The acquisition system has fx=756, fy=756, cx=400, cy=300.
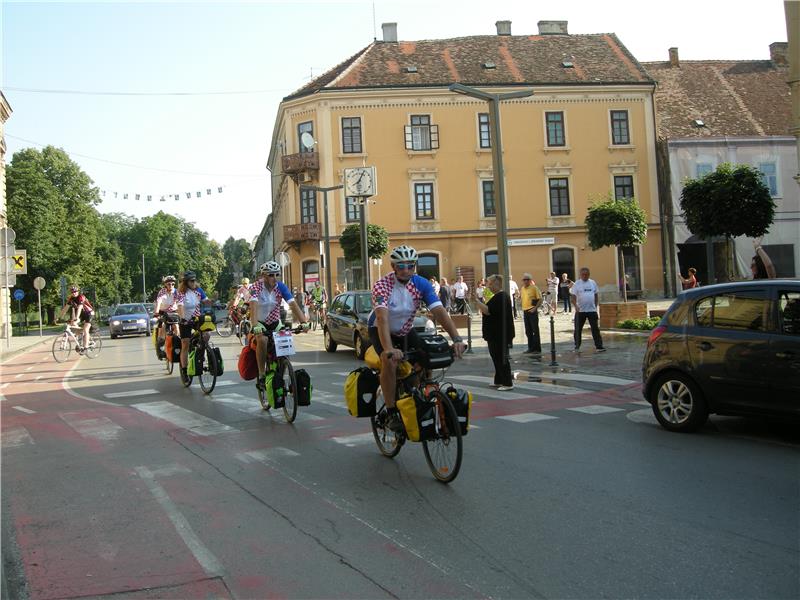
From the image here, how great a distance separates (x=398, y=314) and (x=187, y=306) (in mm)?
7389

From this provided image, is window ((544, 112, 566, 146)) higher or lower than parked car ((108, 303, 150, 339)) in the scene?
higher

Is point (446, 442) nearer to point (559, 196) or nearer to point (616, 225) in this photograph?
point (616, 225)

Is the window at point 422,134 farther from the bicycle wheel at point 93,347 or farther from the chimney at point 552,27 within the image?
the bicycle wheel at point 93,347

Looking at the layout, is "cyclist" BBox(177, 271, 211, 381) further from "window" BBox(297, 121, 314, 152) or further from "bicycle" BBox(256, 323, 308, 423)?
"window" BBox(297, 121, 314, 152)

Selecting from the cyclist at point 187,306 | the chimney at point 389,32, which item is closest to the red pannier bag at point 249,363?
the cyclist at point 187,306

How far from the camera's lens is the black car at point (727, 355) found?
280 inches

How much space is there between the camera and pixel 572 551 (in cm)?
437

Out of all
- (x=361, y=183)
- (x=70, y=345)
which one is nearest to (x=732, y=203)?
(x=361, y=183)

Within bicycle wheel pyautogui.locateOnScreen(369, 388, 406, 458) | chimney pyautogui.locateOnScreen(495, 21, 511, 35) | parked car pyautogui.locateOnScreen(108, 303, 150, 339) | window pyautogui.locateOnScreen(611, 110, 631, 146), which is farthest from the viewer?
chimney pyautogui.locateOnScreen(495, 21, 511, 35)

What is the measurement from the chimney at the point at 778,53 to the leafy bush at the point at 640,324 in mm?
34187

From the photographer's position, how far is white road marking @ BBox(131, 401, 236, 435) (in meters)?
8.71

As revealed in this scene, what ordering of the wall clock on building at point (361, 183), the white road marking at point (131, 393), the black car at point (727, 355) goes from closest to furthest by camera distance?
1. the black car at point (727, 355)
2. the white road marking at point (131, 393)
3. the wall clock on building at point (361, 183)

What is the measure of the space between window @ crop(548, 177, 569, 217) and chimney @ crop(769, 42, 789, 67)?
53.7 feet

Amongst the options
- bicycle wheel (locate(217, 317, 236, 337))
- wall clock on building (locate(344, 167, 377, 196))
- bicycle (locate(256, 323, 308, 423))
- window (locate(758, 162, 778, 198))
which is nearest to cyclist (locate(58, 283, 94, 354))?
bicycle wheel (locate(217, 317, 236, 337))
